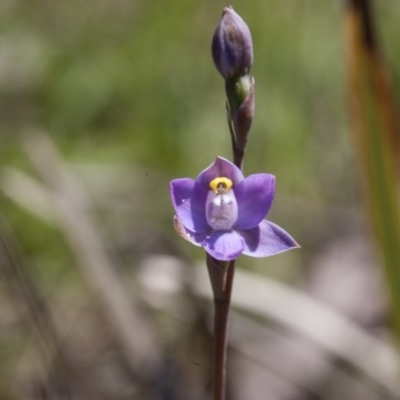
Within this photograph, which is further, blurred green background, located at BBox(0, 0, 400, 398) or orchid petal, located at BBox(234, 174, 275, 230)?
blurred green background, located at BBox(0, 0, 400, 398)

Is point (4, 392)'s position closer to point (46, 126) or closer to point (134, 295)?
point (134, 295)

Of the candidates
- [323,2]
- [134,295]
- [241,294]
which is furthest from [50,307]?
[323,2]

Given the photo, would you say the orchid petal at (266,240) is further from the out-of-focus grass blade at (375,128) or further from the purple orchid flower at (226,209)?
the out-of-focus grass blade at (375,128)

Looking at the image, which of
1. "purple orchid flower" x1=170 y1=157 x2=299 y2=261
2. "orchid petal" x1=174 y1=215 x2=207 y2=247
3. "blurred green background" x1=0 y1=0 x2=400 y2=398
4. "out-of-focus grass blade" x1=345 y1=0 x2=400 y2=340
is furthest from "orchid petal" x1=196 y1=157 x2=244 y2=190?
"blurred green background" x1=0 y1=0 x2=400 y2=398

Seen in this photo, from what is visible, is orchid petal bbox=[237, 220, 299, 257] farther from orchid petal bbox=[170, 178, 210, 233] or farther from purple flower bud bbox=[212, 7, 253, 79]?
purple flower bud bbox=[212, 7, 253, 79]

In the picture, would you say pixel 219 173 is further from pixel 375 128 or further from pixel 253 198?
pixel 375 128

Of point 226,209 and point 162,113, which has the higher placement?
point 226,209

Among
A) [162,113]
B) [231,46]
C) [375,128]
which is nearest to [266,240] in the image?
[231,46]

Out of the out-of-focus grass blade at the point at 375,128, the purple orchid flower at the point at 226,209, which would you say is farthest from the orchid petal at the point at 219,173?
the out-of-focus grass blade at the point at 375,128
